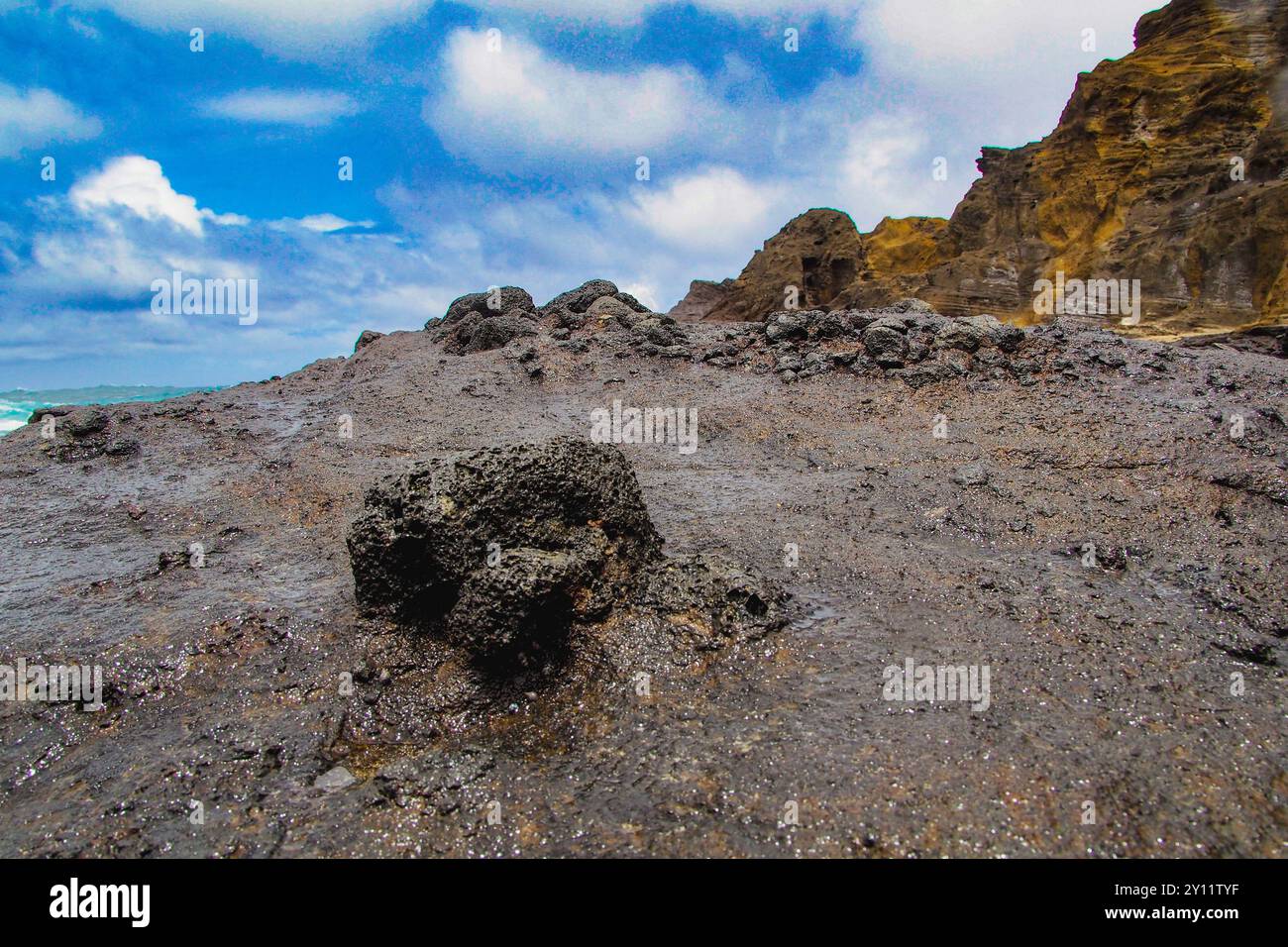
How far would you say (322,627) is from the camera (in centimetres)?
504

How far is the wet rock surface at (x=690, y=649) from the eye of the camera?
3240 millimetres

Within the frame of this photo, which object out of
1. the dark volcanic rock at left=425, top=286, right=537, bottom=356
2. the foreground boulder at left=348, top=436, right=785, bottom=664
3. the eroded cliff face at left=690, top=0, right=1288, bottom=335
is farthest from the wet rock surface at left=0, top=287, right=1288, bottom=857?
the eroded cliff face at left=690, top=0, right=1288, bottom=335

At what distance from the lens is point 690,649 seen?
4664 mm

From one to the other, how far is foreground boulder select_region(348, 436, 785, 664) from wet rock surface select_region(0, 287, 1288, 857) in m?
0.03

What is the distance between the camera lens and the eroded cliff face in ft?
61.4

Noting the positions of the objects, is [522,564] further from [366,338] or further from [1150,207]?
[1150,207]

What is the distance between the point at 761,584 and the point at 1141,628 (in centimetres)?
265

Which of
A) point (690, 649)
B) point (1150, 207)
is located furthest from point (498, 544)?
point (1150, 207)

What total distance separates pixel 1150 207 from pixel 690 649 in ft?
89.2

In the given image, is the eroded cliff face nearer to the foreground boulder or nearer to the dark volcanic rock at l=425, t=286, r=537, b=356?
the dark volcanic rock at l=425, t=286, r=537, b=356

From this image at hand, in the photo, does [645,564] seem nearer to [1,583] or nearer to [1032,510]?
[1032,510]

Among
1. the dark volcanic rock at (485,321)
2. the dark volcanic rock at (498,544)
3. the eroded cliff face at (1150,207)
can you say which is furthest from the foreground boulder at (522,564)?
the eroded cliff face at (1150,207)

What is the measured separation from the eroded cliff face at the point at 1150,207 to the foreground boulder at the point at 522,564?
18.7m

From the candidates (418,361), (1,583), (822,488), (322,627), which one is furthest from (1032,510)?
(418,361)
